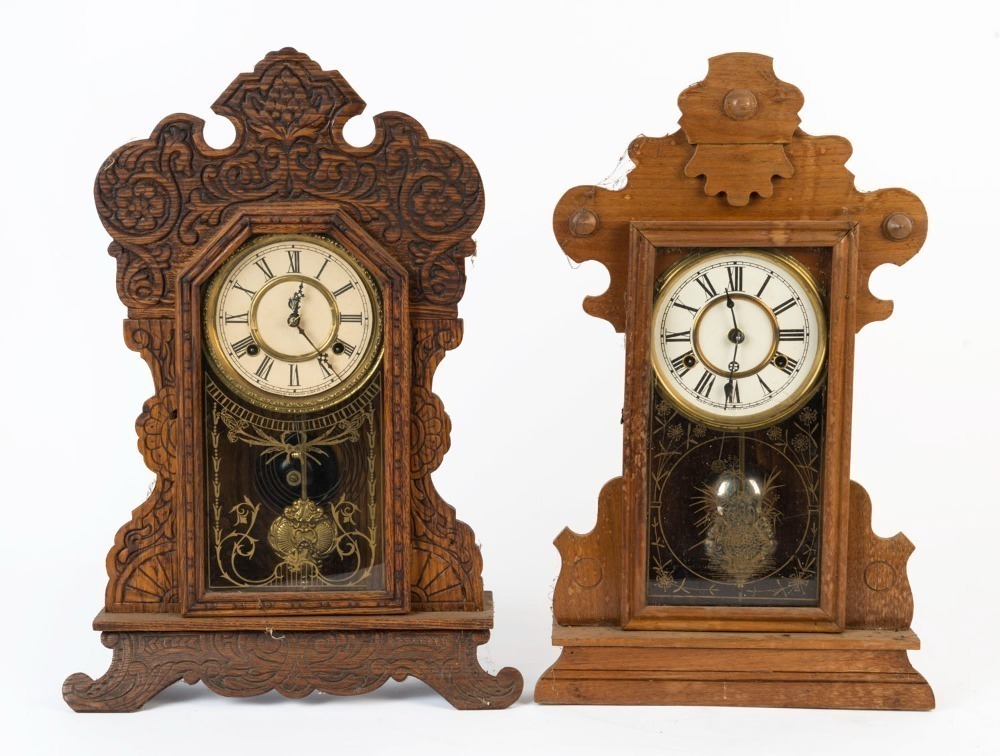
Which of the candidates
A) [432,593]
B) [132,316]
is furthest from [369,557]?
[132,316]

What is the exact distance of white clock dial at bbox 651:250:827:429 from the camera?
3.86 m

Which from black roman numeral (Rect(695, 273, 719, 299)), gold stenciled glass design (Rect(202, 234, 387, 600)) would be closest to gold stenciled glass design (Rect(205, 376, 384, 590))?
gold stenciled glass design (Rect(202, 234, 387, 600))

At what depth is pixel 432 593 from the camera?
13.1ft

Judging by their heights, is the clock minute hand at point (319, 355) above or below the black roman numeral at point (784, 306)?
below

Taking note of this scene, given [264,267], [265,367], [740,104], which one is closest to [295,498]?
[265,367]

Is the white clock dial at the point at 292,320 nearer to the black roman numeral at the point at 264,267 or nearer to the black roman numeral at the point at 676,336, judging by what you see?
the black roman numeral at the point at 264,267

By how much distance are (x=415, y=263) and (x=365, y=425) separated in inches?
17.4

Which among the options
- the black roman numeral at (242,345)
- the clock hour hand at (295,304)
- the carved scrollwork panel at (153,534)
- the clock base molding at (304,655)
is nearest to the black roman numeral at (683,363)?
the clock base molding at (304,655)

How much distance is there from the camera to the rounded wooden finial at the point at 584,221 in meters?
3.84

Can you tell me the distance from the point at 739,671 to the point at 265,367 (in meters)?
1.46

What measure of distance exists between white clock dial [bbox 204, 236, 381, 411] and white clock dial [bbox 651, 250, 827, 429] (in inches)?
30.2

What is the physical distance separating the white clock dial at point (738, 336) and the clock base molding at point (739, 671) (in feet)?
1.93

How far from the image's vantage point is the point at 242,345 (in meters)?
3.88

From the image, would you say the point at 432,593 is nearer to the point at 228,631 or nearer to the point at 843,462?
the point at 228,631
